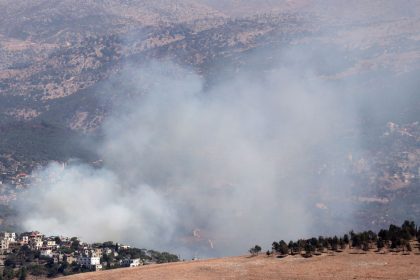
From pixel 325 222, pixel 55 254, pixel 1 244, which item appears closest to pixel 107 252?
pixel 55 254

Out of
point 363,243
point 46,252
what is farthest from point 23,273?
point 363,243

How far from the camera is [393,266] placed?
4978 cm

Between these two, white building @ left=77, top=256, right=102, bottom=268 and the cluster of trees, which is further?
white building @ left=77, top=256, right=102, bottom=268

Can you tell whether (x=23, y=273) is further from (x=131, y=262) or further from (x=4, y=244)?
(x=4, y=244)

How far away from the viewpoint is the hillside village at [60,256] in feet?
338

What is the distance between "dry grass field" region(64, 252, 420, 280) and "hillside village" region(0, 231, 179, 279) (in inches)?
1631

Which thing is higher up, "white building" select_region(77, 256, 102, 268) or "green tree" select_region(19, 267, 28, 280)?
"white building" select_region(77, 256, 102, 268)

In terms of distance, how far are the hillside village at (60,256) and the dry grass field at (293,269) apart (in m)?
41.4

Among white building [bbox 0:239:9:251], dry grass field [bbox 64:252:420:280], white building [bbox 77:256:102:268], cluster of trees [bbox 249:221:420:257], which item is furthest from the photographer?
white building [bbox 0:239:9:251]

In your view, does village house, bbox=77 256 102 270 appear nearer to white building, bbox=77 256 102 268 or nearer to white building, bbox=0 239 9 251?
white building, bbox=77 256 102 268

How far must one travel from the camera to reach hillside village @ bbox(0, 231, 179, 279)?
103062mm

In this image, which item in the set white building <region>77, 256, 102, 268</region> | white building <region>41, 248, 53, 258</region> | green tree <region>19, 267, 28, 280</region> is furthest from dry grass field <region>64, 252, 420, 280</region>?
white building <region>41, 248, 53, 258</region>

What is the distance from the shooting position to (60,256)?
11431cm

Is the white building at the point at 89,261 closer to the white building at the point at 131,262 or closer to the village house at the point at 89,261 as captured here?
the village house at the point at 89,261
